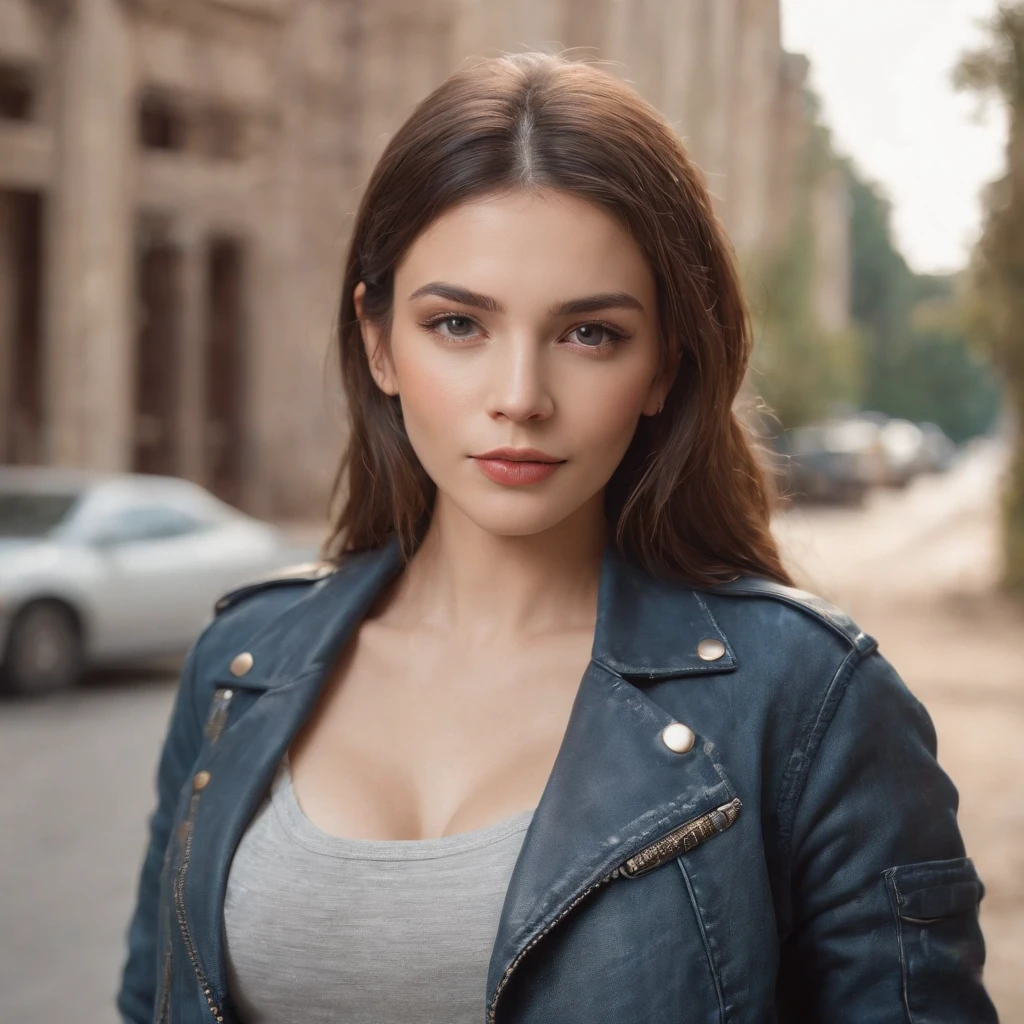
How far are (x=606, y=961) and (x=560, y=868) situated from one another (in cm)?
11

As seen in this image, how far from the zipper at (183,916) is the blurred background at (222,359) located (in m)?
0.82

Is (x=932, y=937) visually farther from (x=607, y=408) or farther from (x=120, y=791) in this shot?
(x=120, y=791)

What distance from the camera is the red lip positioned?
5.75 ft

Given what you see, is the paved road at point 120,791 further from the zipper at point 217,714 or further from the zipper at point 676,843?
the zipper at point 217,714

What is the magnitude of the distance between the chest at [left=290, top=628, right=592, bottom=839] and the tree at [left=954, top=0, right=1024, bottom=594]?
1096 cm

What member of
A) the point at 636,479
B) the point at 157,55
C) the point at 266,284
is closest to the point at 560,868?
the point at 636,479

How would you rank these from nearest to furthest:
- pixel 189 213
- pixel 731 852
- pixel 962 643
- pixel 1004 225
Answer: pixel 731 852
pixel 962 643
pixel 1004 225
pixel 189 213

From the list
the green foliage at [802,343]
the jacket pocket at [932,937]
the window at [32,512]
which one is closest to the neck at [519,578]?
the jacket pocket at [932,937]

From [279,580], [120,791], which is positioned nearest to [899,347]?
[120,791]

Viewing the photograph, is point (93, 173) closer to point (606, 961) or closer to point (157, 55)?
point (157, 55)

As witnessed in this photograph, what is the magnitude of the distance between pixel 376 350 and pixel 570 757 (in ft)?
2.15

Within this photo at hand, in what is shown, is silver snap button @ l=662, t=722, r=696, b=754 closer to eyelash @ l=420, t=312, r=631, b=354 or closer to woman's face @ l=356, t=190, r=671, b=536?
woman's face @ l=356, t=190, r=671, b=536

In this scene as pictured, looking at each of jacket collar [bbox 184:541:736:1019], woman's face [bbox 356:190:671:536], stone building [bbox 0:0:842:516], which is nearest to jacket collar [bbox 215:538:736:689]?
jacket collar [bbox 184:541:736:1019]

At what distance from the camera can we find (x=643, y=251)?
179cm
